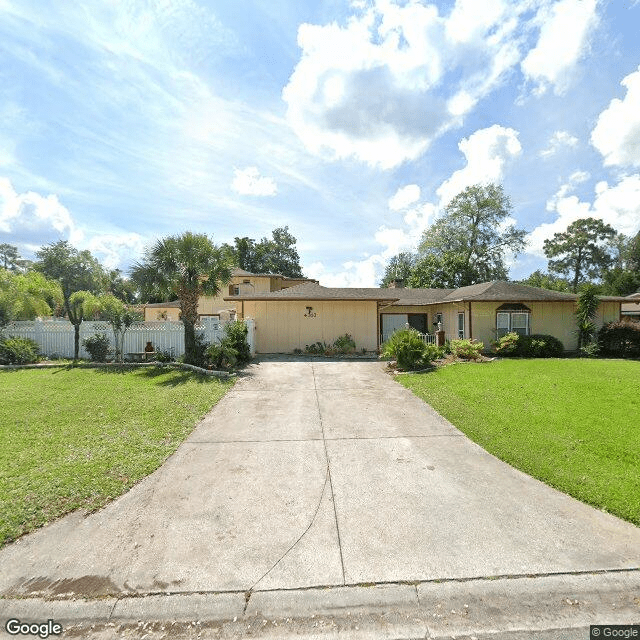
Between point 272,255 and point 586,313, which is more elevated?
point 272,255

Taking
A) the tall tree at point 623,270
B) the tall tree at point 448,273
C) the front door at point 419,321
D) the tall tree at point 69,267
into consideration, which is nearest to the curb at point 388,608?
the front door at point 419,321

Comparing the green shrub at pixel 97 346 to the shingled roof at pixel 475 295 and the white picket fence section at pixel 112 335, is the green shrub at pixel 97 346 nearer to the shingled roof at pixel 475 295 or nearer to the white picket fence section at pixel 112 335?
the white picket fence section at pixel 112 335

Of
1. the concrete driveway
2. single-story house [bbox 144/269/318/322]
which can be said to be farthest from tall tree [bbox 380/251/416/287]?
the concrete driveway

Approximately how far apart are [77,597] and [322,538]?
2.19 m

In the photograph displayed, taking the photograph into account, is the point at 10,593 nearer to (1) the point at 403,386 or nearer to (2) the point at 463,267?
(1) the point at 403,386

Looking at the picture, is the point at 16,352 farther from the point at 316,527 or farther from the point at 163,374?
the point at 316,527

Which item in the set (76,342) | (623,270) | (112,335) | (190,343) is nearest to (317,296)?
(190,343)

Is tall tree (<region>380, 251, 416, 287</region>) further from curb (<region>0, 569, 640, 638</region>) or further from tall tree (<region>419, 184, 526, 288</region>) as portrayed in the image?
curb (<region>0, 569, 640, 638</region>)

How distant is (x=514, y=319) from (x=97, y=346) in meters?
19.8

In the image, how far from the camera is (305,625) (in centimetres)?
264

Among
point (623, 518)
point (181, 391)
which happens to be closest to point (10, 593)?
point (623, 518)

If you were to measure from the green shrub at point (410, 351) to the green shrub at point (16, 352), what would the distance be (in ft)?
47.9

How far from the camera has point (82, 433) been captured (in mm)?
6453

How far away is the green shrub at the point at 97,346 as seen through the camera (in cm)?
1415
